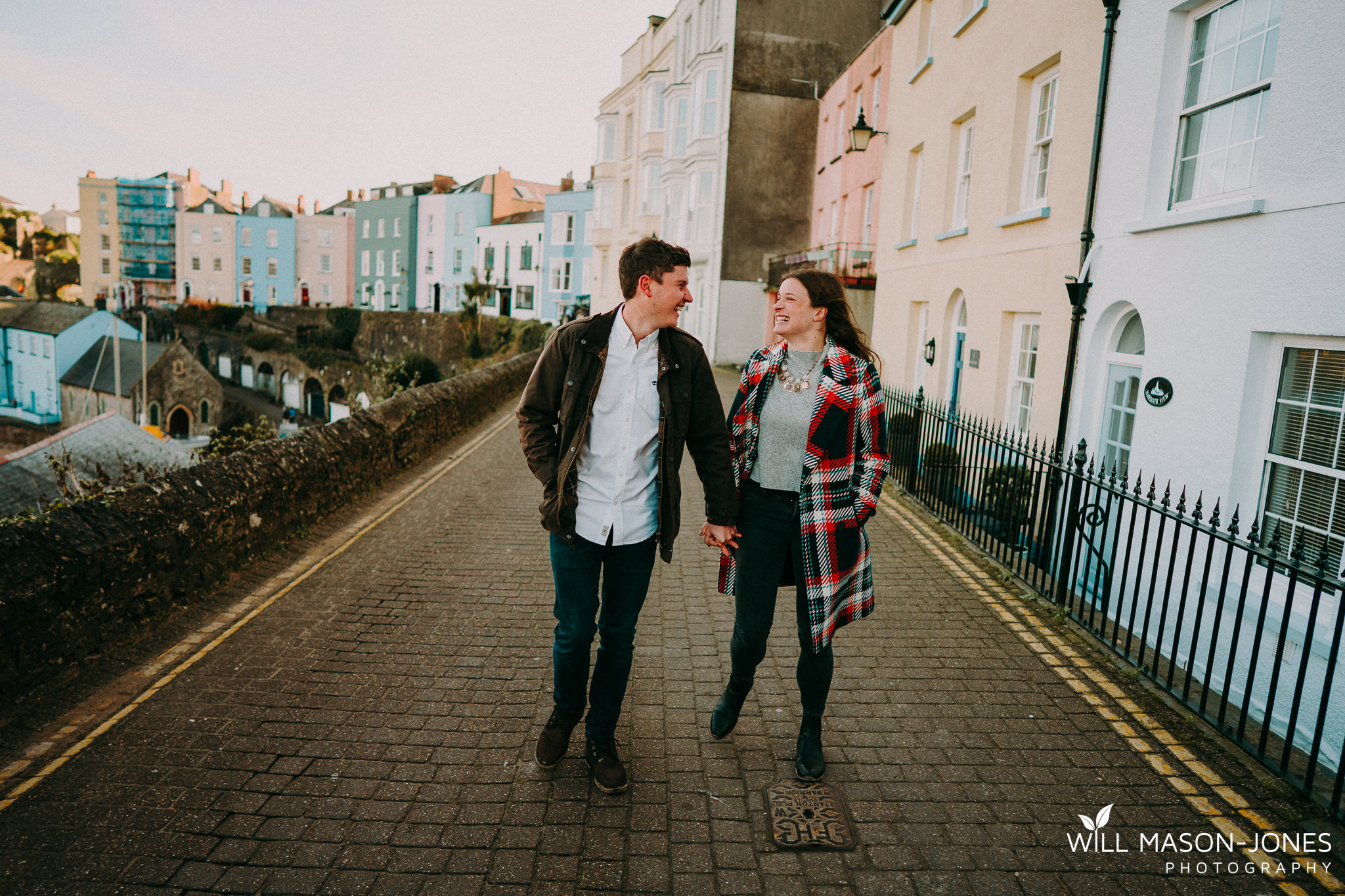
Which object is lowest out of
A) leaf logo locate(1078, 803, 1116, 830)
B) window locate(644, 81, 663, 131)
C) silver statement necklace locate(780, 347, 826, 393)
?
leaf logo locate(1078, 803, 1116, 830)

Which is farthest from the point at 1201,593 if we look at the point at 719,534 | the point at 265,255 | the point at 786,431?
the point at 265,255

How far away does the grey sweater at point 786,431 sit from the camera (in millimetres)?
3242

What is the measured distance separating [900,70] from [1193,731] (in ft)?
45.5

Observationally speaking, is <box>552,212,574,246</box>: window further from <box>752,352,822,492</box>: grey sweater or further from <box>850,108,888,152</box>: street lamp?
<box>752,352,822,492</box>: grey sweater

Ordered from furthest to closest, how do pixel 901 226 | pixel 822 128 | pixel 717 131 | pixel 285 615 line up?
pixel 717 131 < pixel 822 128 < pixel 901 226 < pixel 285 615

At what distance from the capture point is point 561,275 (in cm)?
4916

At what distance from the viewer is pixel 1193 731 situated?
158 inches

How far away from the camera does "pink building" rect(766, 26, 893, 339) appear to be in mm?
18219

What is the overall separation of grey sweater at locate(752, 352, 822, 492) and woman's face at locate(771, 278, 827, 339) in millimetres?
102

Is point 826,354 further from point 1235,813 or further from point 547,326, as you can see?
point 547,326

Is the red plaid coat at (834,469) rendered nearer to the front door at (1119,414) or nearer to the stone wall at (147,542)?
the stone wall at (147,542)

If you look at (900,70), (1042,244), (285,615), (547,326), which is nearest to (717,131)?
(900,70)

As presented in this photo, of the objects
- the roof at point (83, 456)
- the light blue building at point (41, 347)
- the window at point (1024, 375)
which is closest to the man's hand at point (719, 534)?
the window at point (1024, 375)

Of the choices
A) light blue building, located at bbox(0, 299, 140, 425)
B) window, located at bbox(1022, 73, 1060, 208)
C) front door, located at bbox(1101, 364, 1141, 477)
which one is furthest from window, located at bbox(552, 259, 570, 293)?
front door, located at bbox(1101, 364, 1141, 477)
